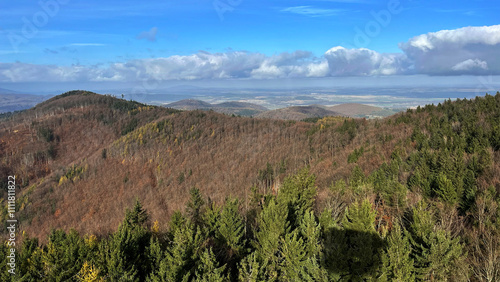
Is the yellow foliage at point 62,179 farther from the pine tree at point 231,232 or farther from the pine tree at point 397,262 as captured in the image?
the pine tree at point 397,262

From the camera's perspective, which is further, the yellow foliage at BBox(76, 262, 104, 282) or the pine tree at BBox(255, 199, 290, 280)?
the yellow foliage at BBox(76, 262, 104, 282)

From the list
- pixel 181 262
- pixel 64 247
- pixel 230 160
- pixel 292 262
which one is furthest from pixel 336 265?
pixel 230 160

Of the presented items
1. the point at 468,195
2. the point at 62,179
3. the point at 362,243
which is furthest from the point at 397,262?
the point at 62,179

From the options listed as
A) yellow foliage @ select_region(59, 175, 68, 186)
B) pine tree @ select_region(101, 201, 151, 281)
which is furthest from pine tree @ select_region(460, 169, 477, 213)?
A: yellow foliage @ select_region(59, 175, 68, 186)

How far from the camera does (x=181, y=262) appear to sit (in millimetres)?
27234

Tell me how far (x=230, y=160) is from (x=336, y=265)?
148132mm

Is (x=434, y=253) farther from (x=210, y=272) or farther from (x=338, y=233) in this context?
(x=210, y=272)

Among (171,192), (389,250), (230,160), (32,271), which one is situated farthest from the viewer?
(230,160)

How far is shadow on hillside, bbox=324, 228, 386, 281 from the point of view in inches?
823

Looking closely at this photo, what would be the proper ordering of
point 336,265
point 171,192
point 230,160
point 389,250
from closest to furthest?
point 389,250 < point 336,265 < point 171,192 < point 230,160

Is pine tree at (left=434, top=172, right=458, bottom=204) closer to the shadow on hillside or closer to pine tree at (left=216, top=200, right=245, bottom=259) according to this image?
the shadow on hillside

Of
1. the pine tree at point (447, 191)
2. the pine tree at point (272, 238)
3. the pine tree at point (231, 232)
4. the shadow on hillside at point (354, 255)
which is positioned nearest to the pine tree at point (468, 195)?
the pine tree at point (447, 191)

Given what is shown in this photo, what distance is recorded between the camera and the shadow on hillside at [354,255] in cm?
2091

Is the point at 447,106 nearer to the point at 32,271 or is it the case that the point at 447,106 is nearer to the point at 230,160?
the point at 230,160
